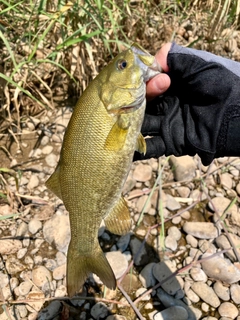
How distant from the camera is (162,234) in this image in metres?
3.46

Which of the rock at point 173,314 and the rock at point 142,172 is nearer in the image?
the rock at point 173,314

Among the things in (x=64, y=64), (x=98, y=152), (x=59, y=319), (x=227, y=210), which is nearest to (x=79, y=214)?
(x=98, y=152)

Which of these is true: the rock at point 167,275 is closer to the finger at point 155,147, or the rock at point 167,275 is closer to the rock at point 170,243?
the rock at point 170,243

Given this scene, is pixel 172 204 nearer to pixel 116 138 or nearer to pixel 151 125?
pixel 151 125

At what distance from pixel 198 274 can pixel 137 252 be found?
55 centimetres

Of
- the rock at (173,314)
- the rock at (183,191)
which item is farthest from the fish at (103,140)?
the rock at (183,191)

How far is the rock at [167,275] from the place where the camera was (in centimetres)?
336

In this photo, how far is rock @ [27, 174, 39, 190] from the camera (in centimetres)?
386

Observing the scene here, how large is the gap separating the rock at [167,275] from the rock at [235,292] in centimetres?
44

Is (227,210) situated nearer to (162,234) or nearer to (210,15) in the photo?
(162,234)

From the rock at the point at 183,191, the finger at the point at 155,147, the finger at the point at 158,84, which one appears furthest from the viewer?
the rock at the point at 183,191

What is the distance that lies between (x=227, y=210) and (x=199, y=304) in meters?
0.95

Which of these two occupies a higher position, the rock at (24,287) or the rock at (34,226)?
the rock at (34,226)

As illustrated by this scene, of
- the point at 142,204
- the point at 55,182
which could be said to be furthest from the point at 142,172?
the point at 55,182
